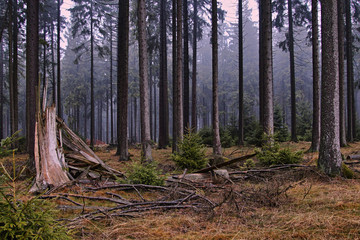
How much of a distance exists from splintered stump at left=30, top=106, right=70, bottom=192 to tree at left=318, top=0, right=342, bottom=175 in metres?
7.25

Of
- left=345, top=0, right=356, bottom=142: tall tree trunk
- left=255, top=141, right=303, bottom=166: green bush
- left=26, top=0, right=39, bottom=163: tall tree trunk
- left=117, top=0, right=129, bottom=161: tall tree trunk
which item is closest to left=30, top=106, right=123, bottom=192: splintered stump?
left=26, top=0, right=39, bottom=163: tall tree trunk

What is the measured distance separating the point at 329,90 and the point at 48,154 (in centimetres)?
810

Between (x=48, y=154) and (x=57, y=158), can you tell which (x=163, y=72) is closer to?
(x=57, y=158)

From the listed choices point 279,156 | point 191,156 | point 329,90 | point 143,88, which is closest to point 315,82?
point 329,90

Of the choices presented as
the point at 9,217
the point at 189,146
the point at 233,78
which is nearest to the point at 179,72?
the point at 189,146

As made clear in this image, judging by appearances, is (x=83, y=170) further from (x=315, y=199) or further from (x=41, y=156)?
(x=315, y=199)

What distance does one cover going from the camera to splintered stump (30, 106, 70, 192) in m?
5.58

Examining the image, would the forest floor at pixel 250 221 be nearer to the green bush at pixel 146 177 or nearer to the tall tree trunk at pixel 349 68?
the green bush at pixel 146 177

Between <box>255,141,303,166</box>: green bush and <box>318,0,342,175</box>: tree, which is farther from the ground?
<box>318,0,342,175</box>: tree

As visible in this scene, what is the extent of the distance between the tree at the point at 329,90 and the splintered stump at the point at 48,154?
725 centimetres

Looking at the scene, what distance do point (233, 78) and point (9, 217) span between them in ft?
164

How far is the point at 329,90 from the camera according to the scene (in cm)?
685

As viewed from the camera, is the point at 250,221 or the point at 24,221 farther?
the point at 250,221

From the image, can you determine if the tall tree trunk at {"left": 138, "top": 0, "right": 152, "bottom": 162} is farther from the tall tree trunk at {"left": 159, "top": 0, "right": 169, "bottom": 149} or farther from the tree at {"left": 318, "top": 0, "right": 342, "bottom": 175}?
the tall tree trunk at {"left": 159, "top": 0, "right": 169, "bottom": 149}
